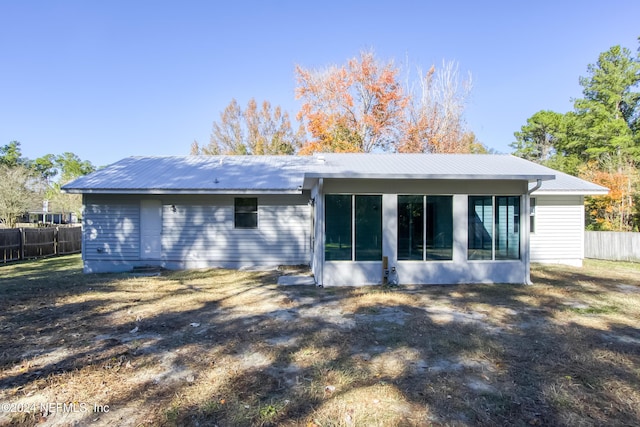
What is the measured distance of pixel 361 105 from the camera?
2158 centimetres

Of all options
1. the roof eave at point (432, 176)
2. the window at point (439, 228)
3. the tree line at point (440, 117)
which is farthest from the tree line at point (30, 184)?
the tree line at point (440, 117)

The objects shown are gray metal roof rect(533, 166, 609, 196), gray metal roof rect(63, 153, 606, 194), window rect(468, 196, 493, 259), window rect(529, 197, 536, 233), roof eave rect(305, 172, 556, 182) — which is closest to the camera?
Answer: roof eave rect(305, 172, 556, 182)

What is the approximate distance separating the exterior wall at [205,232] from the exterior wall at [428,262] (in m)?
2.87

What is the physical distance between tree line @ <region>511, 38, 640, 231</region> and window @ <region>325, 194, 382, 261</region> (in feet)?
51.1

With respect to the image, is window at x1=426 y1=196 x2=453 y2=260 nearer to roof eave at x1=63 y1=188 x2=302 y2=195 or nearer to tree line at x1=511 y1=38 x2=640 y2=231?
roof eave at x1=63 y1=188 x2=302 y2=195

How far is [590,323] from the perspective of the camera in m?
5.45

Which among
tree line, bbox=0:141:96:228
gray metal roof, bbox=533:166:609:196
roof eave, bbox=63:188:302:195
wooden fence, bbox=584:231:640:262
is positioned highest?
tree line, bbox=0:141:96:228

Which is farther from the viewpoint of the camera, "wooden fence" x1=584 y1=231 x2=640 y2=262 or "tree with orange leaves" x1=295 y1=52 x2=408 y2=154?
"tree with orange leaves" x1=295 y1=52 x2=408 y2=154

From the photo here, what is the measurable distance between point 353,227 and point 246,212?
4340 millimetres

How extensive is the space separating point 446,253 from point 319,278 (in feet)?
10.3

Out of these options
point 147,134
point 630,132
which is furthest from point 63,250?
point 630,132

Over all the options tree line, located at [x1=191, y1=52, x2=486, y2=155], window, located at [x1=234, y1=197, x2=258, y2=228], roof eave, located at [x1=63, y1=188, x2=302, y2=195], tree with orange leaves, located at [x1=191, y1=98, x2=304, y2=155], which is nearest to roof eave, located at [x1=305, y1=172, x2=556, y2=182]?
roof eave, located at [x1=63, y1=188, x2=302, y2=195]

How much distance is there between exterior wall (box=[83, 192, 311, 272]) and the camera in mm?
11062

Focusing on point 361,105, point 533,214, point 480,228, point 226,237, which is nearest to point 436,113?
point 361,105
